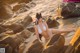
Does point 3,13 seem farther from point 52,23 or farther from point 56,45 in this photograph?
point 56,45

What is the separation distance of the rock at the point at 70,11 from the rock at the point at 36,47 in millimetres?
631

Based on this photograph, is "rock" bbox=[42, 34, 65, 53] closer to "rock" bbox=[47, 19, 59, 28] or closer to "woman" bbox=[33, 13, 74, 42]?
"woman" bbox=[33, 13, 74, 42]

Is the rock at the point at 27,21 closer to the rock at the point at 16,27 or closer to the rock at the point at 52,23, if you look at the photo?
the rock at the point at 16,27

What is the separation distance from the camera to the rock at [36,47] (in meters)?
3.18

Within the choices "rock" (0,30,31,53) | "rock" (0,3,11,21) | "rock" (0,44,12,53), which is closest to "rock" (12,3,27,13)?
"rock" (0,3,11,21)

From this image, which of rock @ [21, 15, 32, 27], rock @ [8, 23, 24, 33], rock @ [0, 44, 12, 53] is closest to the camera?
rock @ [0, 44, 12, 53]

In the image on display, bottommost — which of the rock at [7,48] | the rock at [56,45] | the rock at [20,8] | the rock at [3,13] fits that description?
the rock at [7,48]

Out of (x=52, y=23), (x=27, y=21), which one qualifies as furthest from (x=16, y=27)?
(x=52, y=23)

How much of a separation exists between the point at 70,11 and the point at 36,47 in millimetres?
835

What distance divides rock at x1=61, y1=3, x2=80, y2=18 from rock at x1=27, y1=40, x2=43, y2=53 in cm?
63

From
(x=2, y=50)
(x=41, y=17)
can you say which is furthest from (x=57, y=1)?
(x=2, y=50)

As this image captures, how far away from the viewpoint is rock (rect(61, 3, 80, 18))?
3.56 meters

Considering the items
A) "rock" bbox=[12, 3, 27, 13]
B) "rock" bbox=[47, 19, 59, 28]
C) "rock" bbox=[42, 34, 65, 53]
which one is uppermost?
"rock" bbox=[12, 3, 27, 13]

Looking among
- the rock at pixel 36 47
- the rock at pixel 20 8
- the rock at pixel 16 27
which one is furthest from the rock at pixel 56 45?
the rock at pixel 20 8
